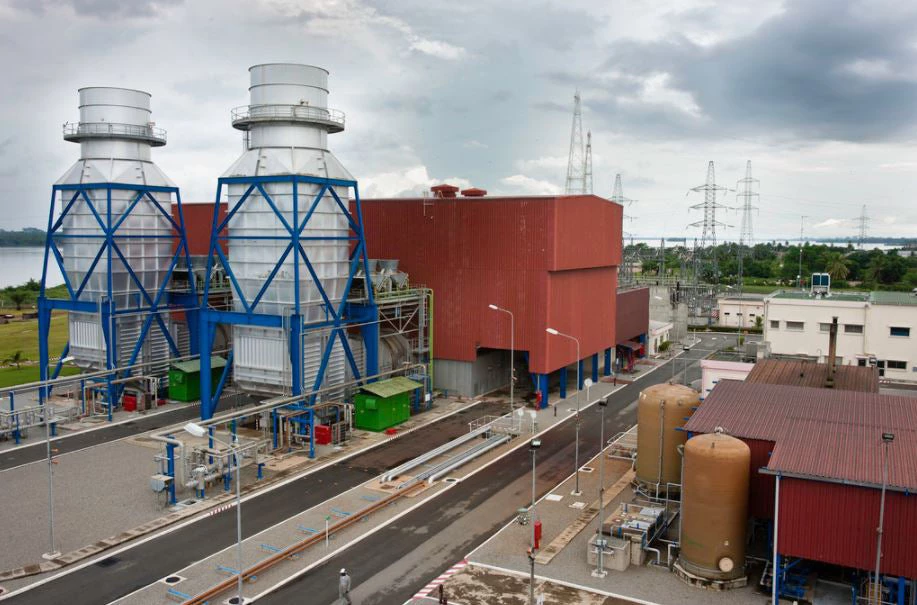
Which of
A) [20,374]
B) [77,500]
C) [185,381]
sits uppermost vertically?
[185,381]

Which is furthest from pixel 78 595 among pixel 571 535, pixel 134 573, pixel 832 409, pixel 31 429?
pixel 832 409

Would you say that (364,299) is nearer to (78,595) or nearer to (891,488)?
(78,595)

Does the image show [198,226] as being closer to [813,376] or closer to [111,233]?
[111,233]

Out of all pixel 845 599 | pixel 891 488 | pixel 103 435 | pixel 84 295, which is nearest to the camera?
pixel 891 488

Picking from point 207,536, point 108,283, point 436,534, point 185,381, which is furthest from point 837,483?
point 108,283

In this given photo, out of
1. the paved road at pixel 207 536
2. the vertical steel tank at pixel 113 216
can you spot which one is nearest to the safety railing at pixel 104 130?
the vertical steel tank at pixel 113 216

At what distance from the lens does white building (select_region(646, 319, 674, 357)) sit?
237 ft

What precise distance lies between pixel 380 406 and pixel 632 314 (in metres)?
32.3

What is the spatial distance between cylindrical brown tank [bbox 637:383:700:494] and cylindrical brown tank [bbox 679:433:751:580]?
21.6 ft

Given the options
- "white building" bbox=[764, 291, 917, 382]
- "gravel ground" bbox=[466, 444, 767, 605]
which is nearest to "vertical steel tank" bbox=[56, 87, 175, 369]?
"gravel ground" bbox=[466, 444, 767, 605]

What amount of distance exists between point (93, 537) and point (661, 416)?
2284cm

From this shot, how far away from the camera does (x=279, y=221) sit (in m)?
40.3

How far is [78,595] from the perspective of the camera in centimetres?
2278

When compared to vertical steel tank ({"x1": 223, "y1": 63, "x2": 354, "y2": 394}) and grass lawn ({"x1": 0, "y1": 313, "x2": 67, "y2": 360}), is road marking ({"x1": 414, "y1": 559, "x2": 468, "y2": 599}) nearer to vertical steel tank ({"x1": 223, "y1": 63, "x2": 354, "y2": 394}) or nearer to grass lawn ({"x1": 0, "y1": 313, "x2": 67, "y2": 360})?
vertical steel tank ({"x1": 223, "y1": 63, "x2": 354, "y2": 394})
